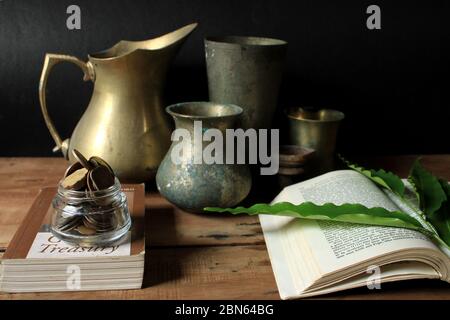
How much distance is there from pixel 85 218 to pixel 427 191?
405 mm

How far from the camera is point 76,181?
1.92 ft

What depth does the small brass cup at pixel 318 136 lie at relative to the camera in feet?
2.70

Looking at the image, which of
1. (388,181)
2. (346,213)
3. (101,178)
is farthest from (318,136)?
→ (101,178)

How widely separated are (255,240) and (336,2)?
47 centimetres

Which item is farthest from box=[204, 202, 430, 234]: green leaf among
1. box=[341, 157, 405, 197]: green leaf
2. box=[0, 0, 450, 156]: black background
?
box=[0, 0, 450, 156]: black background

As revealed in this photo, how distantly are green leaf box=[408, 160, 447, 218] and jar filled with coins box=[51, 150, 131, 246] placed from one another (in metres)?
0.35

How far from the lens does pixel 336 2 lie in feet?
3.06

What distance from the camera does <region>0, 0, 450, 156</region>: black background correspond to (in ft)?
2.99

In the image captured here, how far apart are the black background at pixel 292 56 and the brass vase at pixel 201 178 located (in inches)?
10.2

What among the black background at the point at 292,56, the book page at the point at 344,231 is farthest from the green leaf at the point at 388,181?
the black background at the point at 292,56

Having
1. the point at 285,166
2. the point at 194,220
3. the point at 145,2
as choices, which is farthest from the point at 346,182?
the point at 145,2

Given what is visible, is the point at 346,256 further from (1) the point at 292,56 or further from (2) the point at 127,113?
(1) the point at 292,56
